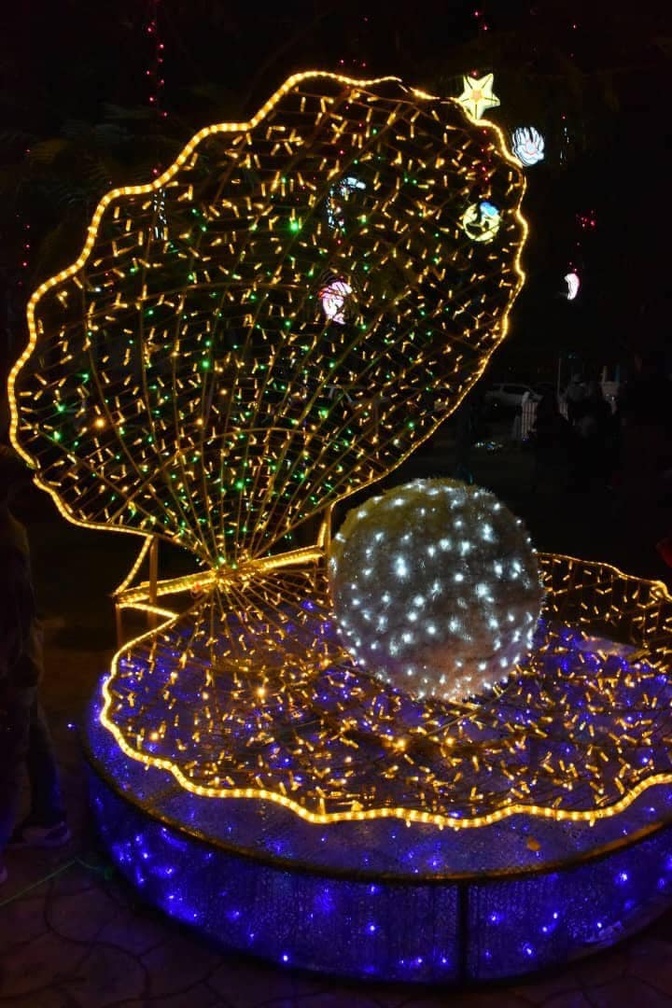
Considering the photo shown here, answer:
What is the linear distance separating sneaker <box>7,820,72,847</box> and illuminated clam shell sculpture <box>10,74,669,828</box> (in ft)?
1.88

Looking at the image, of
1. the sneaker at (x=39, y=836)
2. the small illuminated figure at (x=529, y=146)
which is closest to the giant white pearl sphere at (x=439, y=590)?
the sneaker at (x=39, y=836)

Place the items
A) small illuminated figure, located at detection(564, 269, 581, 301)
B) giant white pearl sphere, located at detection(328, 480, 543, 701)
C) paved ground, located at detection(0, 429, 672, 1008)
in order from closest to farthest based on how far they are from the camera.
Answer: paved ground, located at detection(0, 429, 672, 1008) < giant white pearl sphere, located at detection(328, 480, 543, 701) < small illuminated figure, located at detection(564, 269, 581, 301)

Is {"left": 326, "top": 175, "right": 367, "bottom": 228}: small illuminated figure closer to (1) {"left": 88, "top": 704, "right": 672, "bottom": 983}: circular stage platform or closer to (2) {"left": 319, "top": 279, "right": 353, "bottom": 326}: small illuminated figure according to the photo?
(2) {"left": 319, "top": 279, "right": 353, "bottom": 326}: small illuminated figure

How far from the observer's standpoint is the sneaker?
3754 millimetres

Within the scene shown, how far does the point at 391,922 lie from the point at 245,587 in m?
1.78

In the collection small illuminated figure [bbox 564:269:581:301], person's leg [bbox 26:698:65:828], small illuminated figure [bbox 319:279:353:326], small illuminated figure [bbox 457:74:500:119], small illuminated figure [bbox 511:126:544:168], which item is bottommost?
person's leg [bbox 26:698:65:828]

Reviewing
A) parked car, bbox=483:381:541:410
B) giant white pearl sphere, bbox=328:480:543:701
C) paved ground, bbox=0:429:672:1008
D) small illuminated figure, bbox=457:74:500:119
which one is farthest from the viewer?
parked car, bbox=483:381:541:410

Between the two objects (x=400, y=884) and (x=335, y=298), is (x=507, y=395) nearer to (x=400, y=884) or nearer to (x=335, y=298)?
(x=335, y=298)

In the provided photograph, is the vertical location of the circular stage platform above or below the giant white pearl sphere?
below

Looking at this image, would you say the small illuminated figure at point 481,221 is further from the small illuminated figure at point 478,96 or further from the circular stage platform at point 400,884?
the circular stage platform at point 400,884

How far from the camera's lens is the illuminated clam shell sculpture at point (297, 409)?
304cm

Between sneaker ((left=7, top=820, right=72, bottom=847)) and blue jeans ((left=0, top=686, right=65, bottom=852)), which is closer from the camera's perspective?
blue jeans ((left=0, top=686, right=65, bottom=852))

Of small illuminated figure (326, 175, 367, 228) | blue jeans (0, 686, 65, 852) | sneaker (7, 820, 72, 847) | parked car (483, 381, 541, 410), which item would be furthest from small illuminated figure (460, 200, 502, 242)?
parked car (483, 381, 541, 410)

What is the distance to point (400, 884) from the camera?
291 cm
